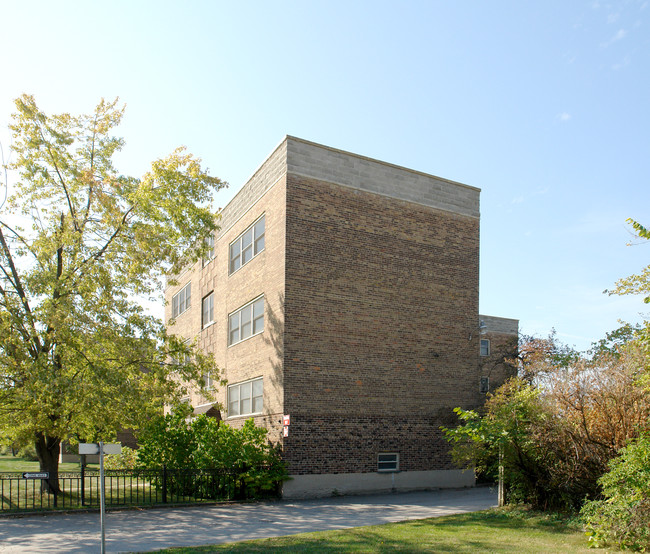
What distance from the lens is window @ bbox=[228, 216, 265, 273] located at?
22.8 m

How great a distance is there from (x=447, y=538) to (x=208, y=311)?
19.7 metres

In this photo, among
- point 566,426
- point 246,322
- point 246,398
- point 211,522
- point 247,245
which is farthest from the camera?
point 247,245

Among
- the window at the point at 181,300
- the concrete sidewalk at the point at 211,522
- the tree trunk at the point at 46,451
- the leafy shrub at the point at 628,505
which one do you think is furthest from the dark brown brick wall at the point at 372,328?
the window at the point at 181,300

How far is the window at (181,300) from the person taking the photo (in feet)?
110

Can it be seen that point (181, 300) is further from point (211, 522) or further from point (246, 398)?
point (211, 522)

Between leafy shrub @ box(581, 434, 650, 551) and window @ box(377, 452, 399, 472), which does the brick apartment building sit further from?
leafy shrub @ box(581, 434, 650, 551)

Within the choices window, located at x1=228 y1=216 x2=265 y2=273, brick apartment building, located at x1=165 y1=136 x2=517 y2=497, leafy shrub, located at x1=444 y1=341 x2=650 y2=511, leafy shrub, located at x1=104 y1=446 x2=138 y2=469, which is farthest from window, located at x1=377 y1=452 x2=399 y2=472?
leafy shrub, located at x1=104 y1=446 x2=138 y2=469

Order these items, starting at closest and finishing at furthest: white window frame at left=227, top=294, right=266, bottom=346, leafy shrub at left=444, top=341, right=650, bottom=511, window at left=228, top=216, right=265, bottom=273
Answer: leafy shrub at left=444, top=341, right=650, bottom=511 < white window frame at left=227, top=294, right=266, bottom=346 < window at left=228, top=216, right=265, bottom=273

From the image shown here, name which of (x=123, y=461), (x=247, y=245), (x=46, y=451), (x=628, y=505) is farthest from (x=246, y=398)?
(x=628, y=505)

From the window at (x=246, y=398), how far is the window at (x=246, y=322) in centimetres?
A: 178

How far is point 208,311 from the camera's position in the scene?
29469mm

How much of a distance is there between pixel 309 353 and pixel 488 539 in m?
9.19

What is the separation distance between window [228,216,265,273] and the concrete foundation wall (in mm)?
8430

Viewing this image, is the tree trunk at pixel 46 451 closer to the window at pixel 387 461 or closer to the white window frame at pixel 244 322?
the white window frame at pixel 244 322
